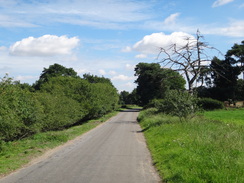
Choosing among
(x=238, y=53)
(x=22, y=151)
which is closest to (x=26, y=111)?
(x=22, y=151)

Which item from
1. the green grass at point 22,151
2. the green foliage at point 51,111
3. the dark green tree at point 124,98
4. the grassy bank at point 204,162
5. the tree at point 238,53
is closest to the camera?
the grassy bank at point 204,162

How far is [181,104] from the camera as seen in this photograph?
21812 millimetres

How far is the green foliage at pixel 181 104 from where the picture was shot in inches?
856

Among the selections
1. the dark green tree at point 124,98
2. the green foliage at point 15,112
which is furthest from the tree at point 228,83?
the dark green tree at point 124,98

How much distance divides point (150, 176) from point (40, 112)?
1290cm

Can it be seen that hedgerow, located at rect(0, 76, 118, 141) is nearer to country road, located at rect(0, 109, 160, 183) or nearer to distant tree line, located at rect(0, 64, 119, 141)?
distant tree line, located at rect(0, 64, 119, 141)

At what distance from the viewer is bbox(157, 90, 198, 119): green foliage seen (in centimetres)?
2175

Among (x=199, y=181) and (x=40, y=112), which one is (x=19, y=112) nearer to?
(x=40, y=112)

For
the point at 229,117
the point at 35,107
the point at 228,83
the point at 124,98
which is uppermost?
the point at 228,83

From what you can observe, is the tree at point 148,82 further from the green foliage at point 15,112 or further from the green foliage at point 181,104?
the green foliage at point 15,112

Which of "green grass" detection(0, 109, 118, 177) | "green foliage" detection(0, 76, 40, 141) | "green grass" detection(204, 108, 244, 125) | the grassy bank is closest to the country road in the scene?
the grassy bank

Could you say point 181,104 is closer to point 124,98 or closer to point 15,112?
point 15,112

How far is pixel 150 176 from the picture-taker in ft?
26.6

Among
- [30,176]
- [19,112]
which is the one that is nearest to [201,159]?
[30,176]
